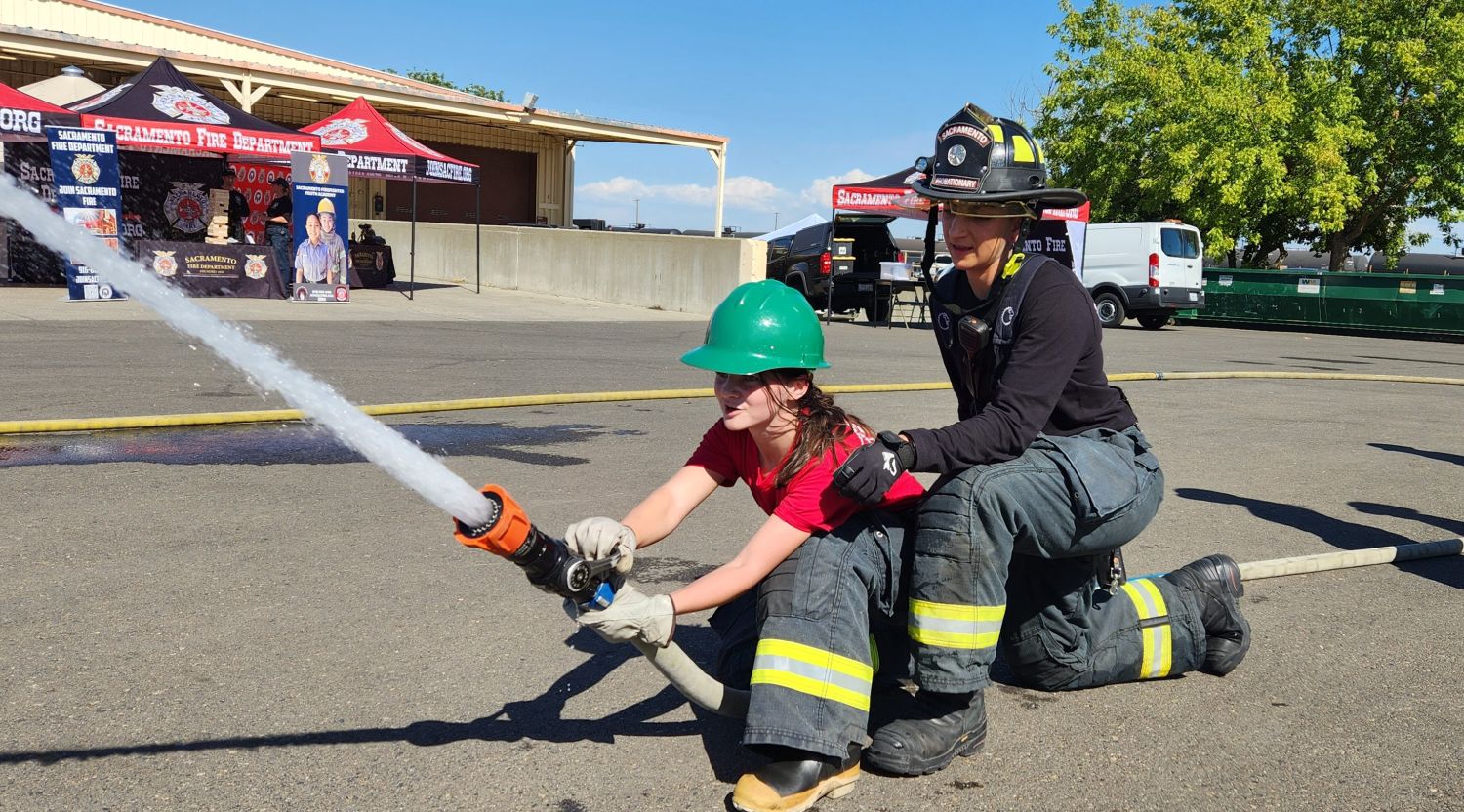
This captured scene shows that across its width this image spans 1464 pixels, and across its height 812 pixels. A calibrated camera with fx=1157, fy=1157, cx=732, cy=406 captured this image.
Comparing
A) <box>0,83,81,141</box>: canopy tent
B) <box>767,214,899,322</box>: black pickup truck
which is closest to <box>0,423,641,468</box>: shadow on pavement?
<box>0,83,81,141</box>: canopy tent

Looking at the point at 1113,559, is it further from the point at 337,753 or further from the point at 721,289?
the point at 721,289

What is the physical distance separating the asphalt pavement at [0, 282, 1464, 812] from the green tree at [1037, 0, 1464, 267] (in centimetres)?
2407

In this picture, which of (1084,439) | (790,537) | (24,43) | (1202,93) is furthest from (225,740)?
(1202,93)

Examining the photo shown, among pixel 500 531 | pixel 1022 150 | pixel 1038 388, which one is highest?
pixel 1022 150

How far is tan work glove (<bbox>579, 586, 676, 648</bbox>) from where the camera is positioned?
8.51 feet

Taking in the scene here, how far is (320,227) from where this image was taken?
19.1m

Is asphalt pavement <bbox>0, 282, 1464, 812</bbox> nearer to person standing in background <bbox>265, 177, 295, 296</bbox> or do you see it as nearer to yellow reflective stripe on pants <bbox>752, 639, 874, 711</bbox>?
yellow reflective stripe on pants <bbox>752, 639, 874, 711</bbox>

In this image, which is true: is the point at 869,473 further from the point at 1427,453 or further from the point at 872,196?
the point at 872,196

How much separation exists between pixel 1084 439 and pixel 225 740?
239cm

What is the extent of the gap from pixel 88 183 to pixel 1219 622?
703 inches

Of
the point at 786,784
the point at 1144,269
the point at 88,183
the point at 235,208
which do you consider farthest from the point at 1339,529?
the point at 235,208

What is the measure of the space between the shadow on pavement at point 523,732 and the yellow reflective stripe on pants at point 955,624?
0.63 meters

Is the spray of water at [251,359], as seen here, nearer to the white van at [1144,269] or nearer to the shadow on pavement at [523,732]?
the shadow on pavement at [523,732]

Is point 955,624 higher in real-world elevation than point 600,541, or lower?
lower
